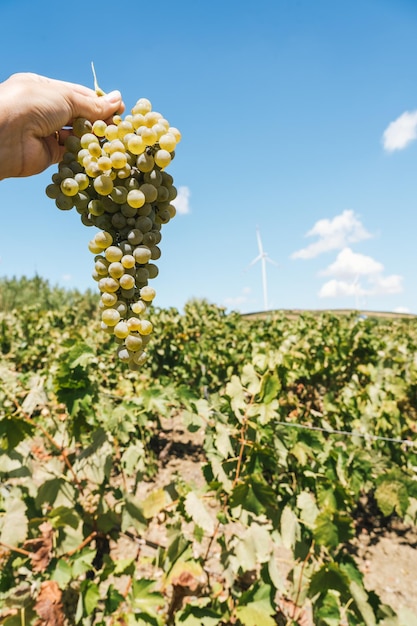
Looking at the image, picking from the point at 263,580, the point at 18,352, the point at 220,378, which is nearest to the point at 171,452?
the point at 220,378

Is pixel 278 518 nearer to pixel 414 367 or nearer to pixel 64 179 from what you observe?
pixel 64 179

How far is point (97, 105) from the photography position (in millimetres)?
1363

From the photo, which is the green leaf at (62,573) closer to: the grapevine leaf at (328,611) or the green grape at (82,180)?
the grapevine leaf at (328,611)

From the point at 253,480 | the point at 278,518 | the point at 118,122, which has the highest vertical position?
the point at 118,122

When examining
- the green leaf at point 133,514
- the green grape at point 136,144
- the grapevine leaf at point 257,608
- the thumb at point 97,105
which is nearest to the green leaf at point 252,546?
the grapevine leaf at point 257,608

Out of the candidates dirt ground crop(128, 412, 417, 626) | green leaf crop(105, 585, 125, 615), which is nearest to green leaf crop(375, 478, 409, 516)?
dirt ground crop(128, 412, 417, 626)

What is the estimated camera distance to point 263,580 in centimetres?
217

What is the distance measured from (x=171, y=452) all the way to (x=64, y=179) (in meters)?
5.42

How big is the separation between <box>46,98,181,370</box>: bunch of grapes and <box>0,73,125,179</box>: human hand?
14 cm

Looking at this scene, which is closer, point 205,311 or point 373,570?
point 373,570

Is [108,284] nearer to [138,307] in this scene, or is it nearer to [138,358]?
[138,307]

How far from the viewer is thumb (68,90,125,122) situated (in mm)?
1345

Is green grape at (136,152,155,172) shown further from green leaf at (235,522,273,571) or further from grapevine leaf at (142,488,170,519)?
green leaf at (235,522,273,571)

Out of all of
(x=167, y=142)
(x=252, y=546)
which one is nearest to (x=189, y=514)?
(x=252, y=546)
